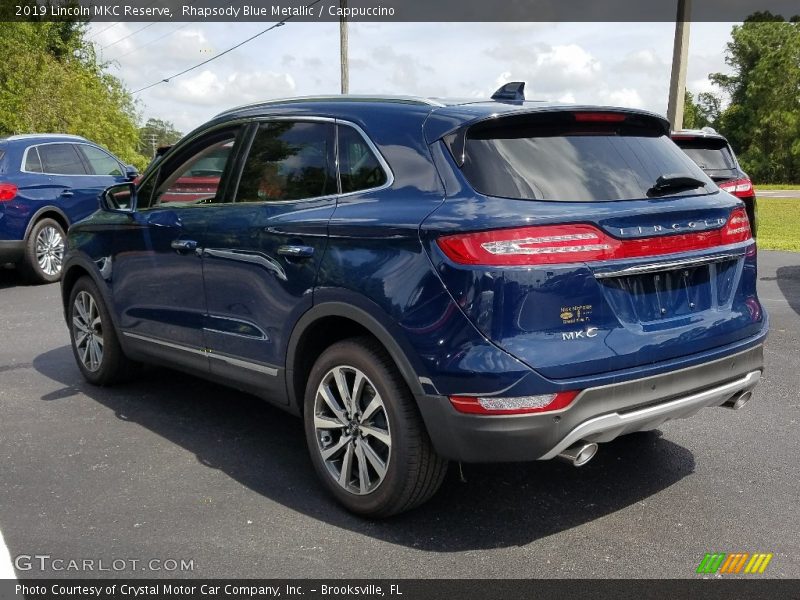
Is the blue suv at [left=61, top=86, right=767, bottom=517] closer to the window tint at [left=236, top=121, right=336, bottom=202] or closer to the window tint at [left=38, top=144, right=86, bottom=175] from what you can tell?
the window tint at [left=236, top=121, right=336, bottom=202]

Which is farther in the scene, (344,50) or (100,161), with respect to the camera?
(344,50)

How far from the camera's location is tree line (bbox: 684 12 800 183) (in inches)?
2648

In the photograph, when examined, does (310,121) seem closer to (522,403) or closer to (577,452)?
(522,403)

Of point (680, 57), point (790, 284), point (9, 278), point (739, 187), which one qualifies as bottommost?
point (9, 278)

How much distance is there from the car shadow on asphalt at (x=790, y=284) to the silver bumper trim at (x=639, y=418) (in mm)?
5282

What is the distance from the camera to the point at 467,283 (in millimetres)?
3232

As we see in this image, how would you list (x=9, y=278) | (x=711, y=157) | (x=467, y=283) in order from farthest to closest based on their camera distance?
(x=9, y=278) → (x=711, y=157) → (x=467, y=283)

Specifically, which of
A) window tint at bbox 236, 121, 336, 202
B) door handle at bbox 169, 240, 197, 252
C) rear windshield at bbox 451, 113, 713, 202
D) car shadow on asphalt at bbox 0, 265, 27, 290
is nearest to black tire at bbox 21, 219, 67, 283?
car shadow on asphalt at bbox 0, 265, 27, 290

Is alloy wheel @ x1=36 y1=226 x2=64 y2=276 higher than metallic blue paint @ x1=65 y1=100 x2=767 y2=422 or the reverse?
the reverse

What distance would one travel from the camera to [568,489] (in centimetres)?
413

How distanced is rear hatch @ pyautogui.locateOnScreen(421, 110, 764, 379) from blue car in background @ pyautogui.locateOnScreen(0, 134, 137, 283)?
8.42m

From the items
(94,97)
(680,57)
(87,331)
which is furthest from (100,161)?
(94,97)

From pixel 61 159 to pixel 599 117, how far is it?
9288 mm
